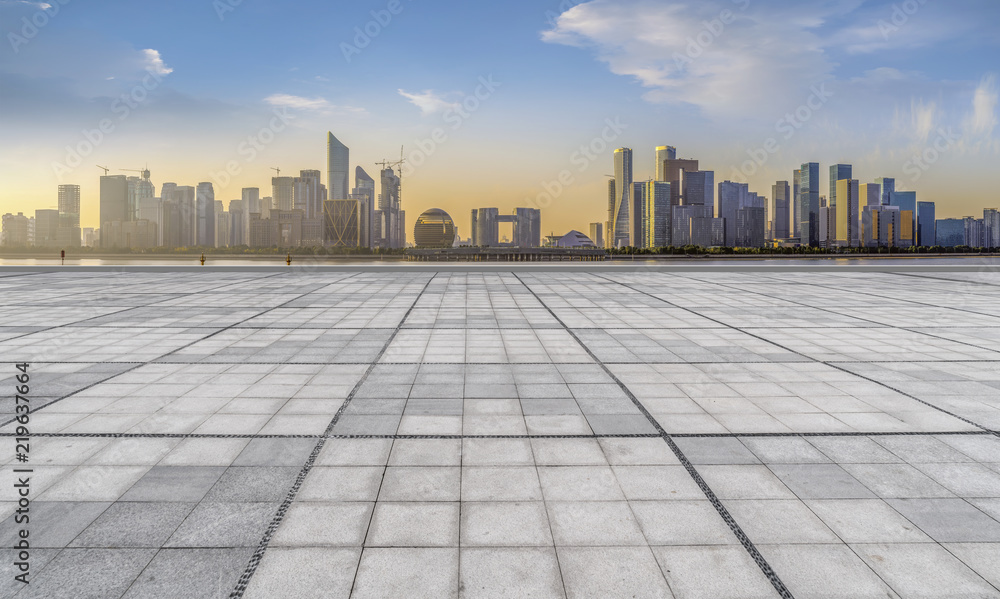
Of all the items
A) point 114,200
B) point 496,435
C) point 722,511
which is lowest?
point 722,511

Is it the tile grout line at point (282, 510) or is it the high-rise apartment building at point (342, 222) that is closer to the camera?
the tile grout line at point (282, 510)

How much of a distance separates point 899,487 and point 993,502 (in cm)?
63

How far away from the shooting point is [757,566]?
351 centimetres

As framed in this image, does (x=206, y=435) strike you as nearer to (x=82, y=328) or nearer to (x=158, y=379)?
(x=158, y=379)

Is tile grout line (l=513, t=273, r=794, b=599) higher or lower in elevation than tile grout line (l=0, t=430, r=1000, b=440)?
lower

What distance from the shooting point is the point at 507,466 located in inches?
196

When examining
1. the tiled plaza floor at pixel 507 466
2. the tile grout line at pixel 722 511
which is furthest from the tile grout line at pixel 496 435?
the tile grout line at pixel 722 511

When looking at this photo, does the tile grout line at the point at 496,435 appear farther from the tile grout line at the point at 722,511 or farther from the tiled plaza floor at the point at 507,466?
the tile grout line at the point at 722,511

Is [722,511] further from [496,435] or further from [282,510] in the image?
[282,510]

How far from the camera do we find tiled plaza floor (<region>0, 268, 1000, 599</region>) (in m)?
3.46

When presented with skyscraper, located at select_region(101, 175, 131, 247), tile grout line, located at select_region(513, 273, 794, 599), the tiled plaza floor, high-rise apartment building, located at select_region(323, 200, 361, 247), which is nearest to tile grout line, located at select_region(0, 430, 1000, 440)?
the tiled plaza floor

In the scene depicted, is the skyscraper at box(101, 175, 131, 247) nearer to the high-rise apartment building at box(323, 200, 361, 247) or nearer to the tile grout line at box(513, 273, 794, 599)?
the high-rise apartment building at box(323, 200, 361, 247)

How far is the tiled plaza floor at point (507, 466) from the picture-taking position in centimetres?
346

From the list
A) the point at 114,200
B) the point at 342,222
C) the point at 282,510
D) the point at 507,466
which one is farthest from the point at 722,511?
the point at 342,222
